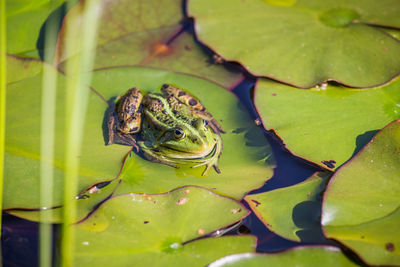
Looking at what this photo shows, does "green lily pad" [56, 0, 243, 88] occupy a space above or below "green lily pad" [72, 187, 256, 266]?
above

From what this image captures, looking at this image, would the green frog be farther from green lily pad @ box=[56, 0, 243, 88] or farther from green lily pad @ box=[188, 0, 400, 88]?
green lily pad @ box=[188, 0, 400, 88]

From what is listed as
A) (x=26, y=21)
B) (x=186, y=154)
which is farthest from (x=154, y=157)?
(x=26, y=21)

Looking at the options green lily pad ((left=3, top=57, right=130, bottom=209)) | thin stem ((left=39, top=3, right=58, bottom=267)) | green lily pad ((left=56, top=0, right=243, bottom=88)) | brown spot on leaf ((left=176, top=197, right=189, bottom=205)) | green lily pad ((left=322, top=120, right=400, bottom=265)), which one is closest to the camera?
green lily pad ((left=322, top=120, right=400, bottom=265))

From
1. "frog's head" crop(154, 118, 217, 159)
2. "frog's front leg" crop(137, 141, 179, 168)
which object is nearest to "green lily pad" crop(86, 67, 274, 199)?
"frog's front leg" crop(137, 141, 179, 168)

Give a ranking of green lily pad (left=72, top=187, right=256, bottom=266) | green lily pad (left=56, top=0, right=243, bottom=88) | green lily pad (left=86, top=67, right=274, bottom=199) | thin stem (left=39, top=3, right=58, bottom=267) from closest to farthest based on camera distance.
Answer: green lily pad (left=72, top=187, right=256, bottom=266) → thin stem (left=39, top=3, right=58, bottom=267) → green lily pad (left=86, top=67, right=274, bottom=199) → green lily pad (left=56, top=0, right=243, bottom=88)

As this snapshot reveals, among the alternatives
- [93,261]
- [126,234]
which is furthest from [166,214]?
[93,261]

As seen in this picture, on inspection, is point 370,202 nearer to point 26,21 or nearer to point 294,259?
point 294,259

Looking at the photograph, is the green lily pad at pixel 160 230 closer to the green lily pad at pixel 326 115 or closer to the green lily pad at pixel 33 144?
the green lily pad at pixel 33 144
